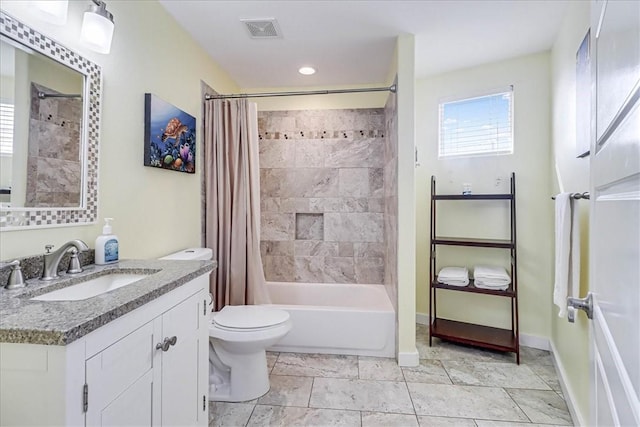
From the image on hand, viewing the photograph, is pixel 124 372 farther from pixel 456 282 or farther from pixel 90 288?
pixel 456 282

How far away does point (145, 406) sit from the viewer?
987mm

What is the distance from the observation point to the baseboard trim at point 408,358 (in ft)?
7.76

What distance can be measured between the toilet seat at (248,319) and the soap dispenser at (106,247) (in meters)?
0.76

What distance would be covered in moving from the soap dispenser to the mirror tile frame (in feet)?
0.31

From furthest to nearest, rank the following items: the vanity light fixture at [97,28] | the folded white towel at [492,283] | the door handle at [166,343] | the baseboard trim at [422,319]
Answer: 1. the baseboard trim at [422,319]
2. the folded white towel at [492,283]
3. the vanity light fixture at [97,28]
4. the door handle at [166,343]

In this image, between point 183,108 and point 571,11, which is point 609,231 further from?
point 183,108

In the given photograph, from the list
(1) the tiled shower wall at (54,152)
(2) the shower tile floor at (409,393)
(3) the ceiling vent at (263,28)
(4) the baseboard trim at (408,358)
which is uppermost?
(3) the ceiling vent at (263,28)

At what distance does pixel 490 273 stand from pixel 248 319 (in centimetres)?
184

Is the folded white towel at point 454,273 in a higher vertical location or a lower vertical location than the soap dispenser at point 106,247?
lower

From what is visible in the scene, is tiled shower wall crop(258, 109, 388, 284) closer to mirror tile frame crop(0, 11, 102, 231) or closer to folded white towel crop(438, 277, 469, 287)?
folded white towel crop(438, 277, 469, 287)

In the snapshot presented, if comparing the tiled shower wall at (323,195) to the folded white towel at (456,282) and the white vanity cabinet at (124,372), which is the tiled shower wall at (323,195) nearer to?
the folded white towel at (456,282)

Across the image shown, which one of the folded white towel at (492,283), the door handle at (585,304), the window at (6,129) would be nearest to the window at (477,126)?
the folded white towel at (492,283)

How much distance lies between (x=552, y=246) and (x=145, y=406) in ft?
9.21

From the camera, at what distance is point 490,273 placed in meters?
2.53
